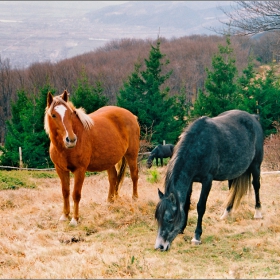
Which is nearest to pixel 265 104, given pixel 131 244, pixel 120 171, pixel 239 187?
pixel 120 171

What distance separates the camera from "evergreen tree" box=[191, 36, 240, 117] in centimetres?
2331

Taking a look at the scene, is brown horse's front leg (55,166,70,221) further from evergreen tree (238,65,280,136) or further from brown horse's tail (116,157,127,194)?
evergreen tree (238,65,280,136)

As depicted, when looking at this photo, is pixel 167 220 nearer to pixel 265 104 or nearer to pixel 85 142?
pixel 85 142

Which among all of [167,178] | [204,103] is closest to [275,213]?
[167,178]

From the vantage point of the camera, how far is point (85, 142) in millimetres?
6445

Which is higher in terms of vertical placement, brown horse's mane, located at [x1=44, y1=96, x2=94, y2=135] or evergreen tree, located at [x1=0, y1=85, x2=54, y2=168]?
brown horse's mane, located at [x1=44, y1=96, x2=94, y2=135]

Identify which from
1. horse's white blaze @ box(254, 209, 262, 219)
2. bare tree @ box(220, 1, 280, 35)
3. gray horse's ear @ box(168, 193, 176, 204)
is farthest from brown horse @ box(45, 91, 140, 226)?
bare tree @ box(220, 1, 280, 35)

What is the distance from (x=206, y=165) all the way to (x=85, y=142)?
2173 mm

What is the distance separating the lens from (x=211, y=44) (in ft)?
218

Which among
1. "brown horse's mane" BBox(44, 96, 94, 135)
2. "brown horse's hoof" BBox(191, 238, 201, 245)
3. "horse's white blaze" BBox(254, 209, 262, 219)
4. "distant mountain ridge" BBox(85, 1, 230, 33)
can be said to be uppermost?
"distant mountain ridge" BBox(85, 1, 230, 33)

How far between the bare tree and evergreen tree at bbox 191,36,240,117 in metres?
14.6

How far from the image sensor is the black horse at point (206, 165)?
4.85 meters

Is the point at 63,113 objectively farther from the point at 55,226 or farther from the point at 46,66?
the point at 46,66

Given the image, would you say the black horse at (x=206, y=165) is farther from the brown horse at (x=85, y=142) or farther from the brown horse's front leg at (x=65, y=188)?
the brown horse's front leg at (x=65, y=188)
